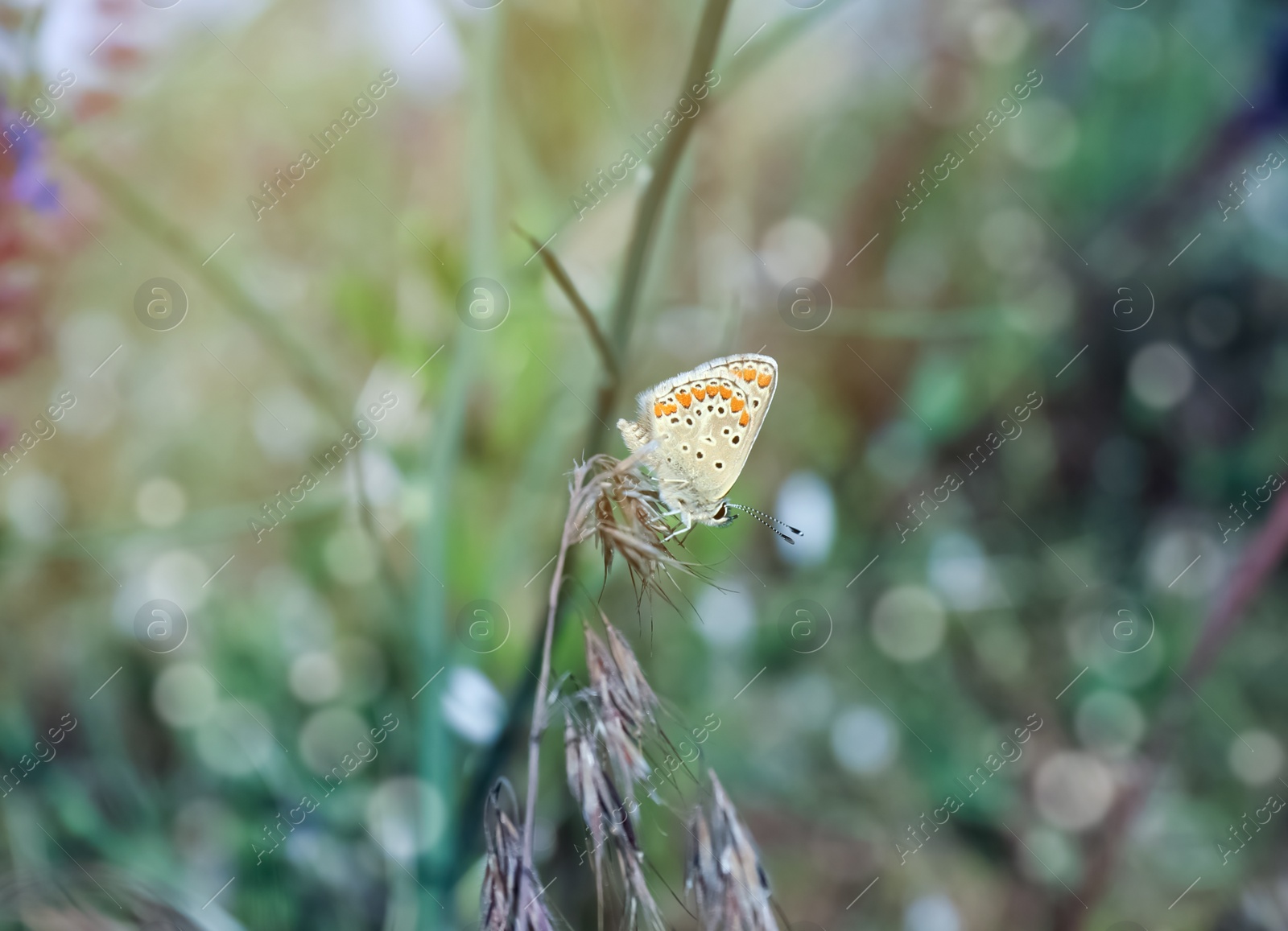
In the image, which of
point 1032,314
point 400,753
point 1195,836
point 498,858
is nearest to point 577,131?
point 1032,314

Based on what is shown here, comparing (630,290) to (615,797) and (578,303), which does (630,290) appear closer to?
(578,303)

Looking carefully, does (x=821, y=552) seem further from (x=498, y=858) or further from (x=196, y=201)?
(x=196, y=201)
